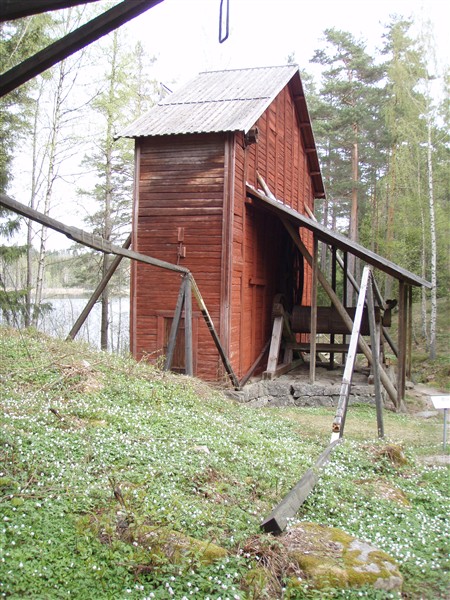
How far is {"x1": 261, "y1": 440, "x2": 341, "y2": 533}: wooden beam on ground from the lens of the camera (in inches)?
169

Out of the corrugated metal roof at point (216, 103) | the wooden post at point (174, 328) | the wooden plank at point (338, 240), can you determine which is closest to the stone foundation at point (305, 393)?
the wooden plank at point (338, 240)

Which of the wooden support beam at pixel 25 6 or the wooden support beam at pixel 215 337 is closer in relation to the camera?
the wooden support beam at pixel 25 6

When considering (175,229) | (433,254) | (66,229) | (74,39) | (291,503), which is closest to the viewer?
(74,39)

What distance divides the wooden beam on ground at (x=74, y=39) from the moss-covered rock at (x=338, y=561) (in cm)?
374

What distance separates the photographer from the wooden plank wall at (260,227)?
13148 mm

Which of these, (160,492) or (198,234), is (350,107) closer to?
(198,234)

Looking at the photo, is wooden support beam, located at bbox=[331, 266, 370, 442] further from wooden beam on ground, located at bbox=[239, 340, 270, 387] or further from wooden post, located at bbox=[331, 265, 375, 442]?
wooden beam on ground, located at bbox=[239, 340, 270, 387]

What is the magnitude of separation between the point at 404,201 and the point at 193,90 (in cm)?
1281

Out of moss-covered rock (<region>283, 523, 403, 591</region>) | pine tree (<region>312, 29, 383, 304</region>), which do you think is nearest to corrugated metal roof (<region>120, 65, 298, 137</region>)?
moss-covered rock (<region>283, 523, 403, 591</region>)

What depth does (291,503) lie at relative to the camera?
→ 4.79 m

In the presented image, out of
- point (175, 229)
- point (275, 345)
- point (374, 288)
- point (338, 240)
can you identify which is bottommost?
point (275, 345)

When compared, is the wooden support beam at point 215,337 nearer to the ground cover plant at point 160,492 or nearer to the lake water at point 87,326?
the lake water at point 87,326

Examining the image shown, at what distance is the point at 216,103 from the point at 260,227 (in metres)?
3.39

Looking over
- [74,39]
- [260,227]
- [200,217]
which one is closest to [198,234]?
[200,217]
